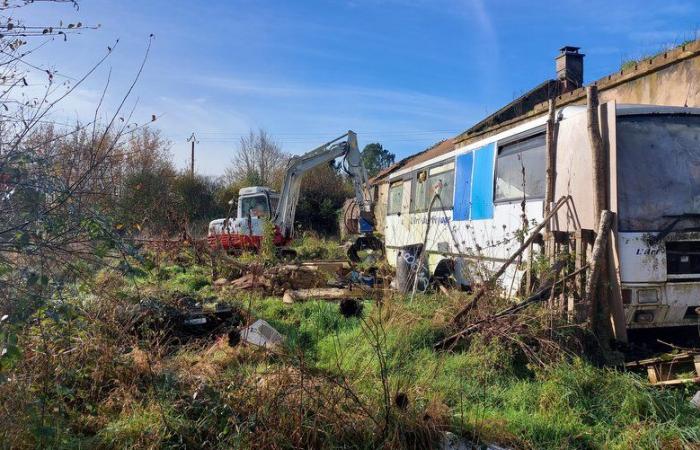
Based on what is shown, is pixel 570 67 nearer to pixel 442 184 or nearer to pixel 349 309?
pixel 442 184

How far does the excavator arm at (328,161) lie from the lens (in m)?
15.1

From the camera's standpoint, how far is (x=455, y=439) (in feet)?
11.3

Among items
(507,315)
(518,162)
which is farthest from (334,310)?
(518,162)

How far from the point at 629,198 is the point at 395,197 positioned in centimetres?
704

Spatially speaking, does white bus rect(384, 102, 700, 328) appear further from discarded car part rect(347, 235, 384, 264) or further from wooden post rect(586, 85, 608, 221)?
discarded car part rect(347, 235, 384, 264)

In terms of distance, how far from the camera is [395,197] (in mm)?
11922

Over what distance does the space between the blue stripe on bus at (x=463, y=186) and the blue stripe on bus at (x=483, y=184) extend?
0.52ft

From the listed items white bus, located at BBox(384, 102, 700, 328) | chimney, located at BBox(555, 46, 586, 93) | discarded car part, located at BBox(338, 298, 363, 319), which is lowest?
discarded car part, located at BBox(338, 298, 363, 319)

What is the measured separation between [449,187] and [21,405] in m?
6.77

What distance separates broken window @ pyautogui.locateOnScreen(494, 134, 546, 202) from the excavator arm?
26.4 feet

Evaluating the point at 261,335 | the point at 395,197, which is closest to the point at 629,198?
the point at 261,335

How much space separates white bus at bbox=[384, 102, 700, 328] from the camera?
4961 mm

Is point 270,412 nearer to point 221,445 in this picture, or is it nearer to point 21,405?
point 221,445

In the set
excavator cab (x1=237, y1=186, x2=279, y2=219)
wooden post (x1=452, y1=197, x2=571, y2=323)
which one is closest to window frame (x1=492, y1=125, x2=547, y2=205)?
wooden post (x1=452, y1=197, x2=571, y2=323)
